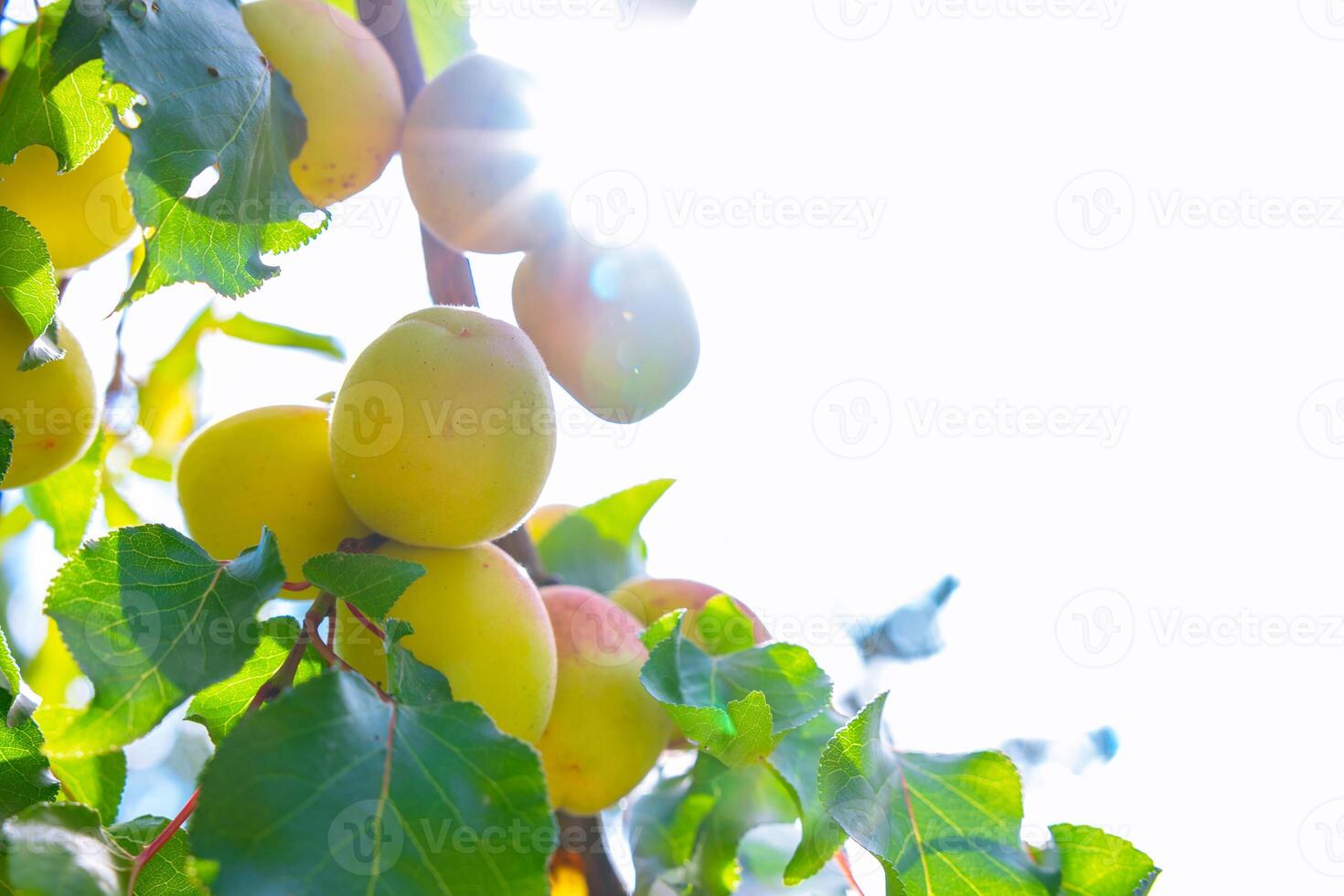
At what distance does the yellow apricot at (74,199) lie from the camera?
804mm

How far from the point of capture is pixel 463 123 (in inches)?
39.1

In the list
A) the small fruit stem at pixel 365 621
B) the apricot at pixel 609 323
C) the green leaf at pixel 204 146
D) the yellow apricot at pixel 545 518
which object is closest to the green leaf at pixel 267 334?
the yellow apricot at pixel 545 518

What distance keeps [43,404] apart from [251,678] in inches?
11.2

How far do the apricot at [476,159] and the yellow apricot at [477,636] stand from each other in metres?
0.36

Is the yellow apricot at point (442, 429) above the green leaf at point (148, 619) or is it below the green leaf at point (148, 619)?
above

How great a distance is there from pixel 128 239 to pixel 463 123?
1.07ft

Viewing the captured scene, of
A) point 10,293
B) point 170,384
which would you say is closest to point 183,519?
point 10,293

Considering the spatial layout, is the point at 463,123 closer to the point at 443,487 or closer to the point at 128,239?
the point at 128,239

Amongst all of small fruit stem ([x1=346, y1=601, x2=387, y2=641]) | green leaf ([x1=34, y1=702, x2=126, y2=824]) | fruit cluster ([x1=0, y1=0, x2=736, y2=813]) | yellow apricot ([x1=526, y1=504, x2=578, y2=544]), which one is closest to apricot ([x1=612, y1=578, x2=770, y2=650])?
fruit cluster ([x1=0, y1=0, x2=736, y2=813])

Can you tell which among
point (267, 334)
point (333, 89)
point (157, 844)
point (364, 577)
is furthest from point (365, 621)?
point (267, 334)

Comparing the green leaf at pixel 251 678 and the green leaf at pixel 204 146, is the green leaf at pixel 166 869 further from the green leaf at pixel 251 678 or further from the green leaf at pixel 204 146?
the green leaf at pixel 204 146

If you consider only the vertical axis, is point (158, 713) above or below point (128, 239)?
below

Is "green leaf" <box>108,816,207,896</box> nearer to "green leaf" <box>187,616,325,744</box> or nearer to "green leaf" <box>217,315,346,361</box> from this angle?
"green leaf" <box>187,616,325,744</box>

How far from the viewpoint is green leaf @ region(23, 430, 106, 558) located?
0.96 metres
